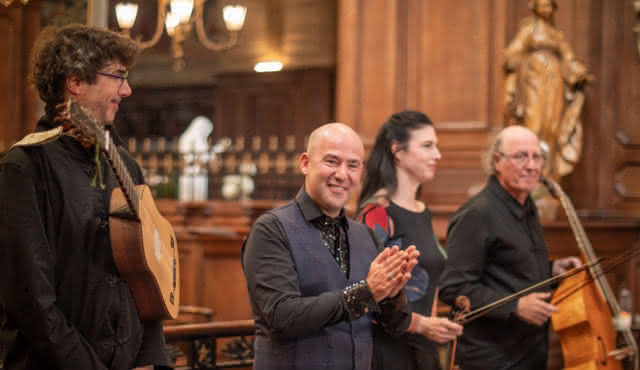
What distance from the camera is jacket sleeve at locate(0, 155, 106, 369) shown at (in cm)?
197

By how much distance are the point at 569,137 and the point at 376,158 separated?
4.49m

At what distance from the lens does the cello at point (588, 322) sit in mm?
3393

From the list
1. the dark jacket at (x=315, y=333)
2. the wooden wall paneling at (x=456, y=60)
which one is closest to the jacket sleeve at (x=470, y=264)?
the dark jacket at (x=315, y=333)

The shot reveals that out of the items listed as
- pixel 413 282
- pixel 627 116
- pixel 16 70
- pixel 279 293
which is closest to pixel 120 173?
pixel 279 293

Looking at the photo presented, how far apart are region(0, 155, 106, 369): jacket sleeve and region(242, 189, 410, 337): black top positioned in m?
0.48

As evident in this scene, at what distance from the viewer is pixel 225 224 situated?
28.1ft

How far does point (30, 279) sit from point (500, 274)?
2028 mm

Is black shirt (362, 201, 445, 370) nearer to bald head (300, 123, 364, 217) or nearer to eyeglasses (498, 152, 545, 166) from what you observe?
bald head (300, 123, 364, 217)

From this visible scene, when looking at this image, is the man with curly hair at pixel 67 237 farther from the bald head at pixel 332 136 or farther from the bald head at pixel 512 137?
the bald head at pixel 512 137

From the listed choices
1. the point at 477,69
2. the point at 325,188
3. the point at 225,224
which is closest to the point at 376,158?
the point at 325,188

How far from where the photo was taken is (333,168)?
7.94 ft

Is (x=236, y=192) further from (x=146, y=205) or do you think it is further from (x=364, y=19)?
(x=146, y=205)

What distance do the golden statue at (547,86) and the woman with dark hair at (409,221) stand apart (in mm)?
4187

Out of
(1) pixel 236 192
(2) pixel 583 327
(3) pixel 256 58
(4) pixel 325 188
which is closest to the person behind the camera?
(4) pixel 325 188
